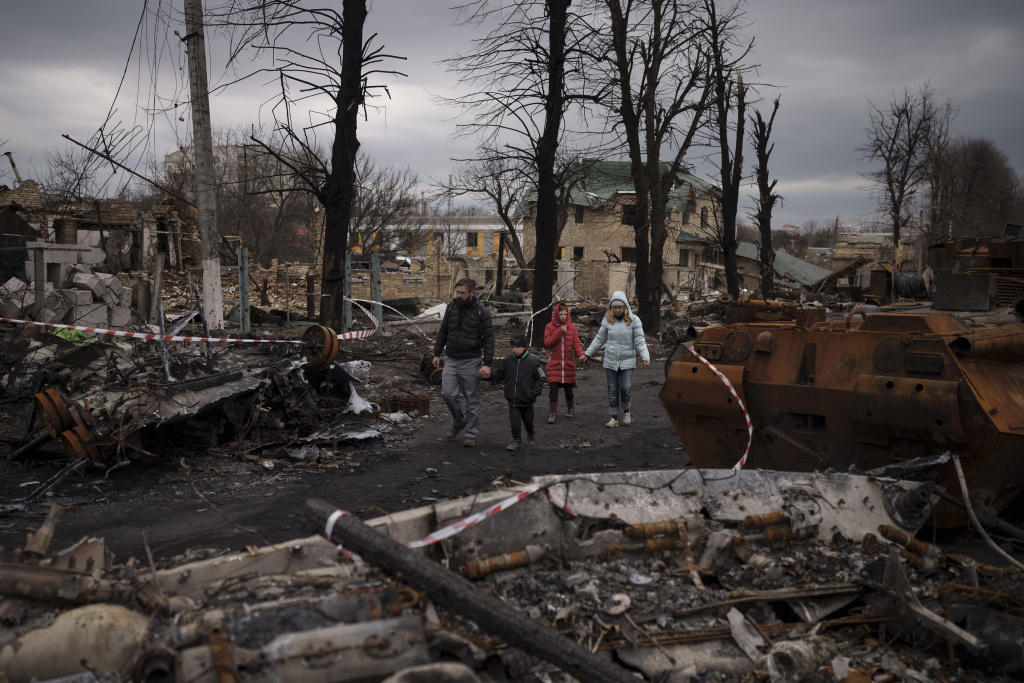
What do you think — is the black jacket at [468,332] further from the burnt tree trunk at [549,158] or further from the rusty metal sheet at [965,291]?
the burnt tree trunk at [549,158]

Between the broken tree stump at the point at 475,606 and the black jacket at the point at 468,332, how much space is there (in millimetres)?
5287

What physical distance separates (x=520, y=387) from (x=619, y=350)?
1904 mm

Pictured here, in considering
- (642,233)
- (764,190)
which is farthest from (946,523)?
(764,190)

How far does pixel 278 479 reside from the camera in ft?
22.5

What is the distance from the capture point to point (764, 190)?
2405 centimetres

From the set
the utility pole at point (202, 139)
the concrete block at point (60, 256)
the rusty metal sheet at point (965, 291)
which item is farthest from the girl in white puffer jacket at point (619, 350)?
the concrete block at point (60, 256)

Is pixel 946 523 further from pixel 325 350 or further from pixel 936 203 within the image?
pixel 936 203

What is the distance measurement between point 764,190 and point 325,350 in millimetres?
19245

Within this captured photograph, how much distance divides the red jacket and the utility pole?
244 inches

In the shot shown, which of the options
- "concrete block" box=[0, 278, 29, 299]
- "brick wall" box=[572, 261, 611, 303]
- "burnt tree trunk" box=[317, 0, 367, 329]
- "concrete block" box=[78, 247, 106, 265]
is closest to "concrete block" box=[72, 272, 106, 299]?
"concrete block" box=[0, 278, 29, 299]

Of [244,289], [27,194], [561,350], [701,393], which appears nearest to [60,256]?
[244,289]

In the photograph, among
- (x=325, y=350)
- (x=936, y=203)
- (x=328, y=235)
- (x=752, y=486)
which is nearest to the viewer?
(x=752, y=486)

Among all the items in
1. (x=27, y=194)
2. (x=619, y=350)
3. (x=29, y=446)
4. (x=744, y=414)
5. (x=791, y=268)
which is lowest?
(x=29, y=446)

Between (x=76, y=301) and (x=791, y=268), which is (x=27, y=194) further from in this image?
(x=791, y=268)
